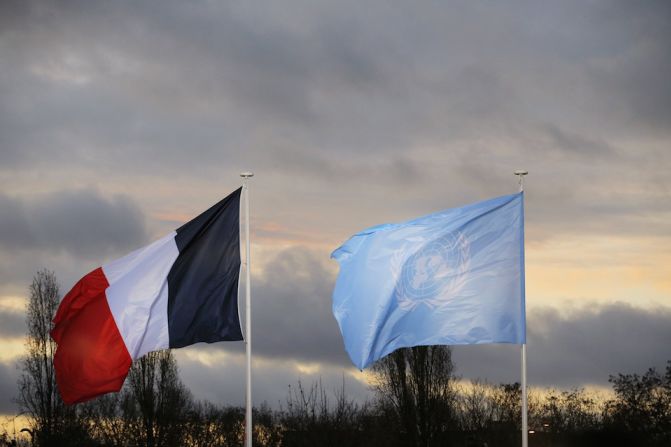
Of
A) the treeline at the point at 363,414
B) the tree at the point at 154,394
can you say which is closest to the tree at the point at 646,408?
the treeline at the point at 363,414

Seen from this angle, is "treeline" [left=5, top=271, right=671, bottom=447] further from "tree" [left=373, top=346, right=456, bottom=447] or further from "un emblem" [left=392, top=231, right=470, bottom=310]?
"un emblem" [left=392, top=231, right=470, bottom=310]

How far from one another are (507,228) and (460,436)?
63603 millimetres

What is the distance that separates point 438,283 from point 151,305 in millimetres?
6872

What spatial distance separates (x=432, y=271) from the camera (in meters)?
22.4

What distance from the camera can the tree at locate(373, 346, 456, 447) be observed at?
7200 cm

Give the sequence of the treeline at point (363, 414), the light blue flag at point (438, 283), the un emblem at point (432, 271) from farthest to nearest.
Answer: the treeline at point (363, 414) → the un emblem at point (432, 271) → the light blue flag at point (438, 283)

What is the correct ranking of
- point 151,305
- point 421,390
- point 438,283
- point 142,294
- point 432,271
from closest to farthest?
point 438,283 < point 432,271 < point 151,305 < point 142,294 < point 421,390

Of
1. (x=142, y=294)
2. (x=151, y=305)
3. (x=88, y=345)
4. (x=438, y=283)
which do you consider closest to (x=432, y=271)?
(x=438, y=283)

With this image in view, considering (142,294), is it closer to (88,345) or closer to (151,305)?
(151,305)

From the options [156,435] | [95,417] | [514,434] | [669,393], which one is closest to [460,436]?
[514,434]

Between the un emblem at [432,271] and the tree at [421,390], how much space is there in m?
50.2

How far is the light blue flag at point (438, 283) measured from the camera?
867 inches

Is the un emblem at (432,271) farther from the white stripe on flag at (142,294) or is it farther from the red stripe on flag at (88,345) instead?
the red stripe on flag at (88,345)

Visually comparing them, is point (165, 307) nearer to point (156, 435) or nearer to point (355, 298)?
point (355, 298)
